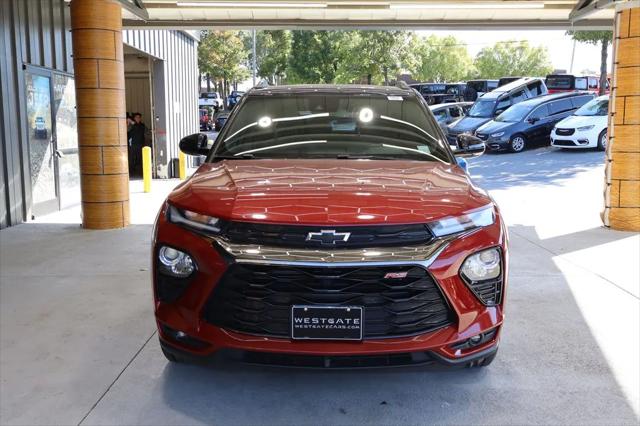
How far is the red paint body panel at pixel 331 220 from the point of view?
2998 mm

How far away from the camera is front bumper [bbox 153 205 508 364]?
2.99 m

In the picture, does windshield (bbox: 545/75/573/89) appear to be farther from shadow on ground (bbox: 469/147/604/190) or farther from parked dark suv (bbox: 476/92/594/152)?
shadow on ground (bbox: 469/147/604/190)

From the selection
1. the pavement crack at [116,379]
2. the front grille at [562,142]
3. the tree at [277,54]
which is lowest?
the pavement crack at [116,379]

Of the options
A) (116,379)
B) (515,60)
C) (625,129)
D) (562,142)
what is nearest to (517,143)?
(562,142)

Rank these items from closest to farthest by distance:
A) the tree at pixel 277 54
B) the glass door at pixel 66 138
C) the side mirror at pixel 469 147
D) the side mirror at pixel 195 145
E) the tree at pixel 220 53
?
the side mirror at pixel 195 145 → the side mirror at pixel 469 147 → the glass door at pixel 66 138 → the tree at pixel 277 54 → the tree at pixel 220 53

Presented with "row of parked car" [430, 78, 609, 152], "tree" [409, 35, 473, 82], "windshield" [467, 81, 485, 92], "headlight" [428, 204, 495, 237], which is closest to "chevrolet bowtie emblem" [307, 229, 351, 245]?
"headlight" [428, 204, 495, 237]

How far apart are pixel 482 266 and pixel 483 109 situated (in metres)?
21.5

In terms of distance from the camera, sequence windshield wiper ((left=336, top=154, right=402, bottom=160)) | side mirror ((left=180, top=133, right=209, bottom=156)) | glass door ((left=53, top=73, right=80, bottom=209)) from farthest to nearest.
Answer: glass door ((left=53, top=73, right=80, bottom=209))
side mirror ((left=180, top=133, right=209, bottom=156))
windshield wiper ((left=336, top=154, right=402, bottom=160))

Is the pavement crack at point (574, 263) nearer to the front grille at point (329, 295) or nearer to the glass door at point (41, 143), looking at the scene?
the front grille at point (329, 295)

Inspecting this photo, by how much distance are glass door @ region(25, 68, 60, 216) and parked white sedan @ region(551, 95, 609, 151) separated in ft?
47.0

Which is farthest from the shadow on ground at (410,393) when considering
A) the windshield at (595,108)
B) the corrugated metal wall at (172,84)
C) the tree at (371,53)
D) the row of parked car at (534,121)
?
the tree at (371,53)

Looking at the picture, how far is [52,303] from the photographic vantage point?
5.22 metres

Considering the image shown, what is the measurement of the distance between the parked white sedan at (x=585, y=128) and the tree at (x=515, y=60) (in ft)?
158

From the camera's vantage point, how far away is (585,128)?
18.5m
